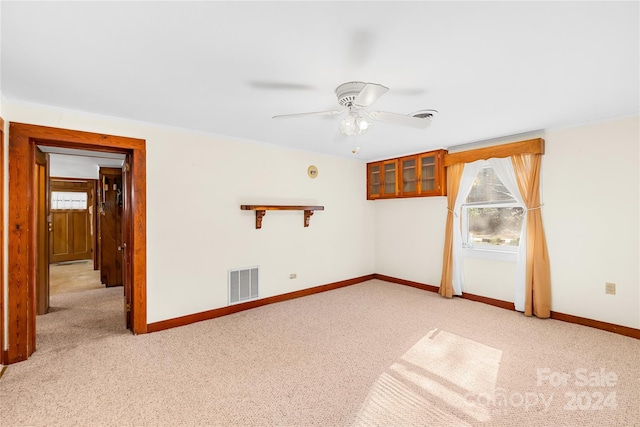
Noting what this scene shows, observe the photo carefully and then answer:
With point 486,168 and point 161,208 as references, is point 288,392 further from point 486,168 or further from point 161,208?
point 486,168

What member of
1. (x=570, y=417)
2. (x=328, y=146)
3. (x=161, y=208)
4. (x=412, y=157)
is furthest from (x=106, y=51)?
(x=412, y=157)

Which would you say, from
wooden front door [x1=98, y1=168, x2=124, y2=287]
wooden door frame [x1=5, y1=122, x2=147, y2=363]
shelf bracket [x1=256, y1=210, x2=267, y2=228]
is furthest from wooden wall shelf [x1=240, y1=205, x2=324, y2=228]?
wooden front door [x1=98, y1=168, x2=124, y2=287]

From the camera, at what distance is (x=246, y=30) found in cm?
157

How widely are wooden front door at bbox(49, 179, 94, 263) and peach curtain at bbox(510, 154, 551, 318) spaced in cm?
925

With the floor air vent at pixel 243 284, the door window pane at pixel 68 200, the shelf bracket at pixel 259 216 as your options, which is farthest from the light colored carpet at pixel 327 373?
the door window pane at pixel 68 200

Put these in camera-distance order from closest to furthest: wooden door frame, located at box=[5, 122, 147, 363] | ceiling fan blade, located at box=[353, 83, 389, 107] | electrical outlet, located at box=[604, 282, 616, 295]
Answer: ceiling fan blade, located at box=[353, 83, 389, 107], wooden door frame, located at box=[5, 122, 147, 363], electrical outlet, located at box=[604, 282, 616, 295]

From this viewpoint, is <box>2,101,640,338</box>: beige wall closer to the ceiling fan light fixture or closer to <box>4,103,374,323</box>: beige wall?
<box>4,103,374,323</box>: beige wall

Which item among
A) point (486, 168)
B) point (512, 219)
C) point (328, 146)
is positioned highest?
point (328, 146)

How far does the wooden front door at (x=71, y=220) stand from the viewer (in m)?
7.37

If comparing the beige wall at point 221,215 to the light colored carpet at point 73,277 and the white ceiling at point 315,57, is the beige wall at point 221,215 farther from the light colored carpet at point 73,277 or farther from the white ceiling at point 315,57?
Result: the light colored carpet at point 73,277

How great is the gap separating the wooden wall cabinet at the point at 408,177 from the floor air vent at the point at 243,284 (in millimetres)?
2539

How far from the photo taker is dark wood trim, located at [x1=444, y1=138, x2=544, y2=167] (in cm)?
347

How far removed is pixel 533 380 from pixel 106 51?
3.64 metres

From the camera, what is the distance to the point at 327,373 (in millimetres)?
2350
